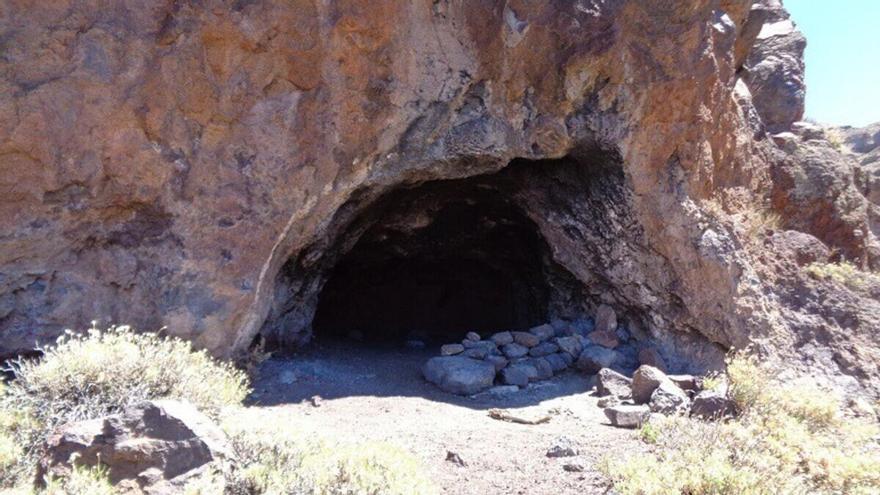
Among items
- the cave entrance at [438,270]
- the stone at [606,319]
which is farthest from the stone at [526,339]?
the cave entrance at [438,270]

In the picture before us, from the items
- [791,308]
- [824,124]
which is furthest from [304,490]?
[824,124]

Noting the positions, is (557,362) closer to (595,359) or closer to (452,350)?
(595,359)

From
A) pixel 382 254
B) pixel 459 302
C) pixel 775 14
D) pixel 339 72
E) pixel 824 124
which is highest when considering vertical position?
pixel 775 14

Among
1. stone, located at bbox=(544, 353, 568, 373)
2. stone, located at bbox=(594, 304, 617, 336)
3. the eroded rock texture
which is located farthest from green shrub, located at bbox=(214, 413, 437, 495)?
stone, located at bbox=(594, 304, 617, 336)

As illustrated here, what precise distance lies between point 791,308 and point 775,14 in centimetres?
454

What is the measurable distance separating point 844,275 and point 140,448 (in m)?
7.12

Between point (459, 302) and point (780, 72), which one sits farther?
point (459, 302)

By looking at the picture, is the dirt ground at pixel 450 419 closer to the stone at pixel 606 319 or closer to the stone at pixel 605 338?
the stone at pixel 605 338

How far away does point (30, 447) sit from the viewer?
11.2ft

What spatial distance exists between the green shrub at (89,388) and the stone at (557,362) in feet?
11.6

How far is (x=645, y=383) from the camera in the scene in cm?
569

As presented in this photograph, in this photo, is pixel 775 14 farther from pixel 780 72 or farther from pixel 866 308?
pixel 866 308

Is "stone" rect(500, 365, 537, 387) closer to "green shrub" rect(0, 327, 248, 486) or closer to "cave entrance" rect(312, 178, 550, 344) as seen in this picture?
"cave entrance" rect(312, 178, 550, 344)

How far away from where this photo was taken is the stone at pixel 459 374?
6230 mm
